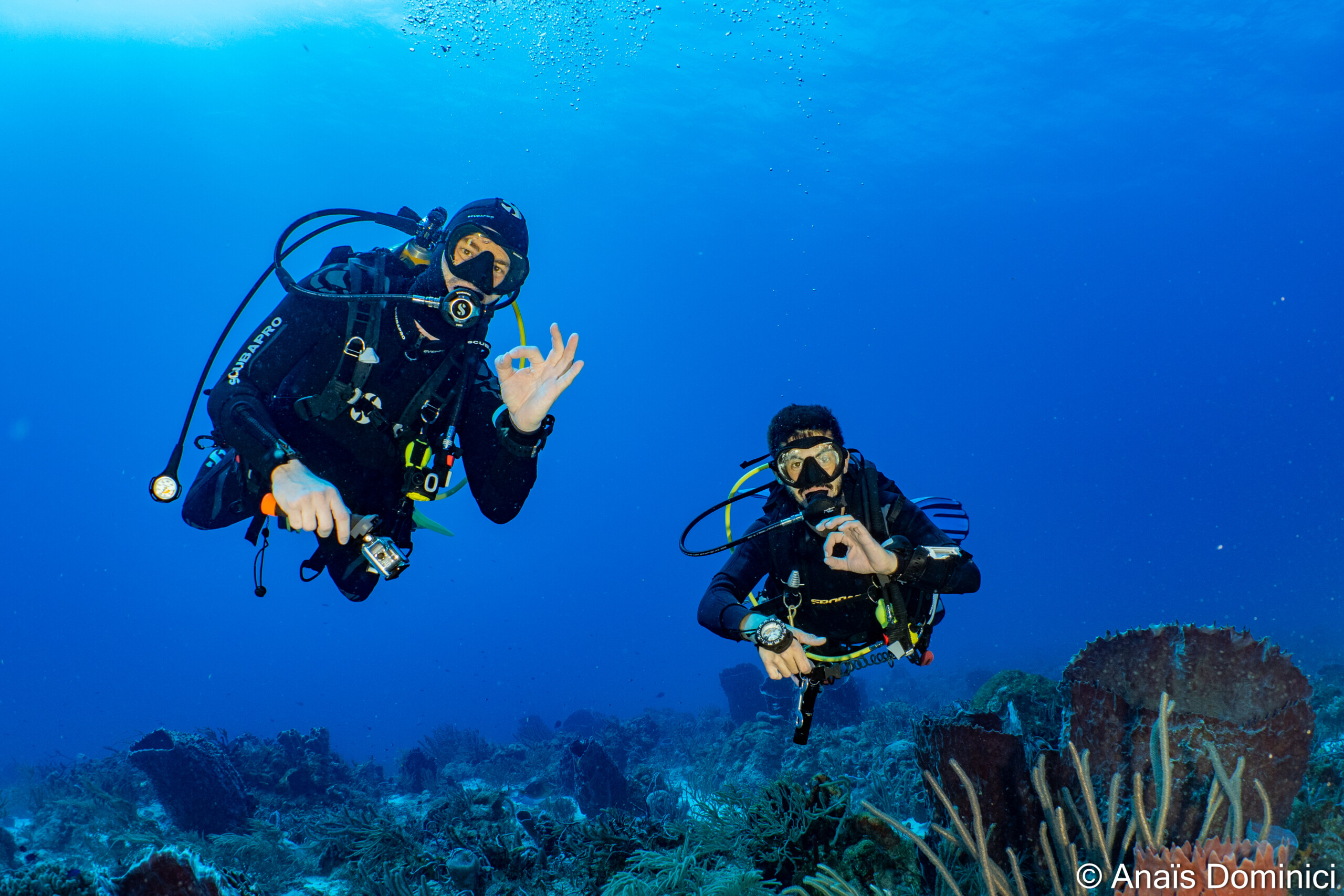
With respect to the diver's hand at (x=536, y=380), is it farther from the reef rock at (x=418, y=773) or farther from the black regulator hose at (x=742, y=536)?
the reef rock at (x=418, y=773)

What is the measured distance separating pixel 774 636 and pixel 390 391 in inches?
103

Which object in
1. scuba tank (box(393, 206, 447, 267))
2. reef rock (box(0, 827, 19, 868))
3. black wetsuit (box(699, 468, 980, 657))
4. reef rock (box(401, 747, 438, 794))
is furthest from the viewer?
reef rock (box(401, 747, 438, 794))

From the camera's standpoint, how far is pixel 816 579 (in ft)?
11.9

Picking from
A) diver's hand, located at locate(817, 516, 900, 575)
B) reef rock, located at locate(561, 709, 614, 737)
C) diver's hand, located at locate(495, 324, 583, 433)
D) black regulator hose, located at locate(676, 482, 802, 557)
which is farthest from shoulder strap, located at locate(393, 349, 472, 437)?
reef rock, located at locate(561, 709, 614, 737)

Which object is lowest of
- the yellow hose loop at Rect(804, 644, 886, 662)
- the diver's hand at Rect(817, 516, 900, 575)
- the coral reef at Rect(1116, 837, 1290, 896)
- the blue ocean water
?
the coral reef at Rect(1116, 837, 1290, 896)

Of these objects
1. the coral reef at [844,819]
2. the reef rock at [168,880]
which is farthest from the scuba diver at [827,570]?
the reef rock at [168,880]

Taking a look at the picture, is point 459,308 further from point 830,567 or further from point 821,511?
point 830,567

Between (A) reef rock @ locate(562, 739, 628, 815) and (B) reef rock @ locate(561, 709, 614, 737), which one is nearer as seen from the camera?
(A) reef rock @ locate(562, 739, 628, 815)

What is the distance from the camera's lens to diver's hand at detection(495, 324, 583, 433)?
3.30 metres

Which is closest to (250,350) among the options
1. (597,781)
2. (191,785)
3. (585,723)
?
(191,785)

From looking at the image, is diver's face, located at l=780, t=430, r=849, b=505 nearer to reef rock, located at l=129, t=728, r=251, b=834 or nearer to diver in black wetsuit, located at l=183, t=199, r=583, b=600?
diver in black wetsuit, located at l=183, t=199, r=583, b=600

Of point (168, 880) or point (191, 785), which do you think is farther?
point (191, 785)

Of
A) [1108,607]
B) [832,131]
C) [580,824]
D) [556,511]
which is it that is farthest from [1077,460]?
[580,824]

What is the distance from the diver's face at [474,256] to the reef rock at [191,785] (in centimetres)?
794
